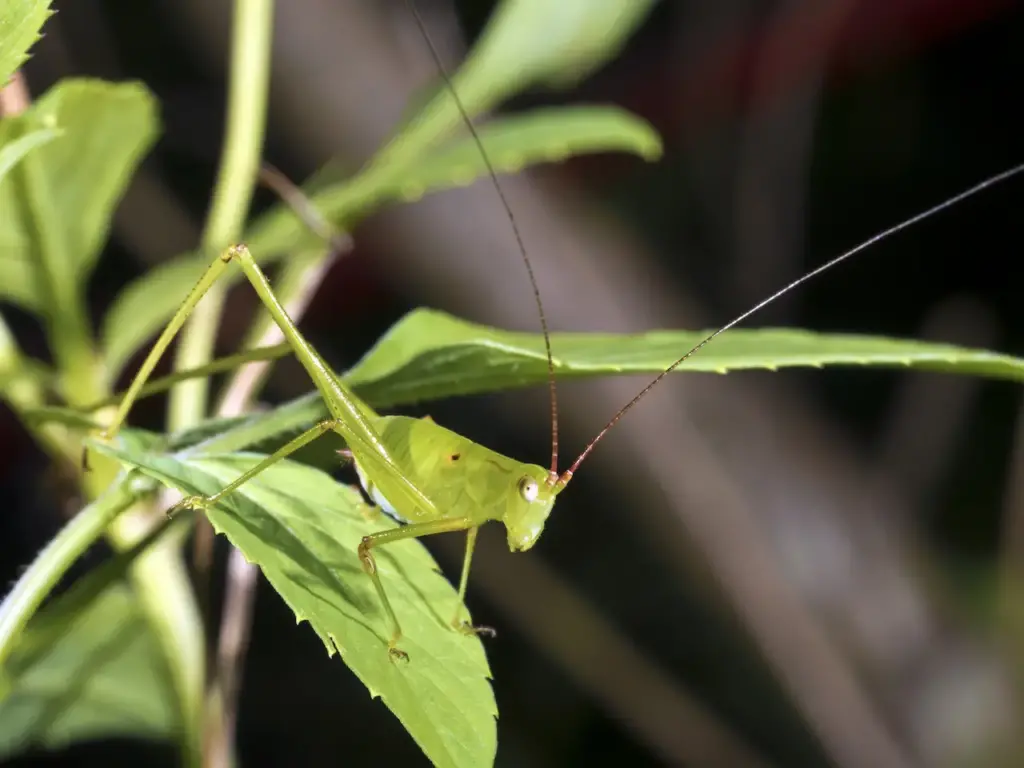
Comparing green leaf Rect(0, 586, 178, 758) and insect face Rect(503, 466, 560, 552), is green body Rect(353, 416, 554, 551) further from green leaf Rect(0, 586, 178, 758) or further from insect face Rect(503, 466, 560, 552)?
green leaf Rect(0, 586, 178, 758)

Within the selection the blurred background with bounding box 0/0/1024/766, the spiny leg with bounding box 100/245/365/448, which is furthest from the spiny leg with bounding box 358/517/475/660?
the blurred background with bounding box 0/0/1024/766

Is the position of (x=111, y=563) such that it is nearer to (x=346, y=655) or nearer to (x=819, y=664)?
(x=346, y=655)

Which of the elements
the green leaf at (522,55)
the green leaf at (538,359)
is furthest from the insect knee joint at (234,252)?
the green leaf at (522,55)

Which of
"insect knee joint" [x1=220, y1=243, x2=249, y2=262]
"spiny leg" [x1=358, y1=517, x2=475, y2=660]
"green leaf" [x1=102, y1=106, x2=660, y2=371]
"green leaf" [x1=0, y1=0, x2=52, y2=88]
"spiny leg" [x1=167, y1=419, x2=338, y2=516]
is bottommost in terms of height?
"spiny leg" [x1=358, y1=517, x2=475, y2=660]

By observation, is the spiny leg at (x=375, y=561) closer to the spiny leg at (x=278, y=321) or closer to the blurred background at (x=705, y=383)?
the spiny leg at (x=278, y=321)

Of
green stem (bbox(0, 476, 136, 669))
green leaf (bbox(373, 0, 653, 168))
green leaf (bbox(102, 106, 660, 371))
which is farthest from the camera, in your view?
green leaf (bbox(373, 0, 653, 168))

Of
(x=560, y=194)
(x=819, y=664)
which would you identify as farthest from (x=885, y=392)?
(x=560, y=194)

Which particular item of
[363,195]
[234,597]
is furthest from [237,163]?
[234,597]
